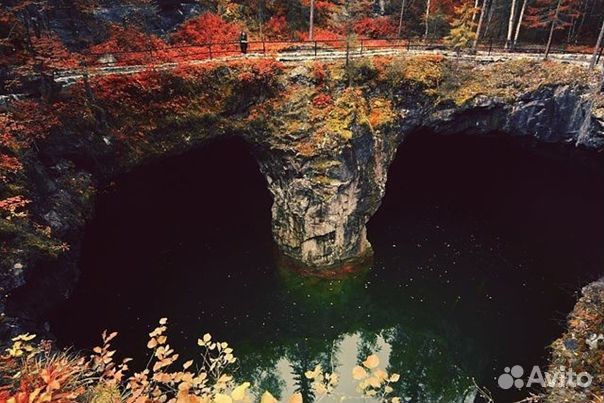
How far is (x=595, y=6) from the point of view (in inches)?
1294

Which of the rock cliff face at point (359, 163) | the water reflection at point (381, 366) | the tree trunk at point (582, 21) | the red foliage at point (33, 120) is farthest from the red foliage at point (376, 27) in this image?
the red foliage at point (33, 120)

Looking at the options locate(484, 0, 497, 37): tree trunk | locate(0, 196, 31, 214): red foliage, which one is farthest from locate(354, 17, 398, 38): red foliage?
locate(0, 196, 31, 214): red foliage

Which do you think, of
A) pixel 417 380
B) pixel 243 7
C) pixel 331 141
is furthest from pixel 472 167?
pixel 243 7

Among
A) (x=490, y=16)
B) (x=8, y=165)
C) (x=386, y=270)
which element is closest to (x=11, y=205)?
(x=8, y=165)

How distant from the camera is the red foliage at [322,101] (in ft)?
67.2

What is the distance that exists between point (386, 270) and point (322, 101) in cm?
970

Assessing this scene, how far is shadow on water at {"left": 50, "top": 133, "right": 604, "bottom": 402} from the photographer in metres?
17.5

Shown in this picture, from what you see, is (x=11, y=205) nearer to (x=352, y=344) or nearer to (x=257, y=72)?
(x=257, y=72)

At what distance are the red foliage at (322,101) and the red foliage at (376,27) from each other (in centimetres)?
1688

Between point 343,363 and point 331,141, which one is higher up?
point 331,141

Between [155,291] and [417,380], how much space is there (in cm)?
1303

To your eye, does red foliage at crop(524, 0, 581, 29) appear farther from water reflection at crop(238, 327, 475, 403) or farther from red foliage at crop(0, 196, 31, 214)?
red foliage at crop(0, 196, 31, 214)

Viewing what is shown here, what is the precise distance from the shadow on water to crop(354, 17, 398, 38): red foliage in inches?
478

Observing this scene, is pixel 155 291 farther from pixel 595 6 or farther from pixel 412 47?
pixel 595 6
